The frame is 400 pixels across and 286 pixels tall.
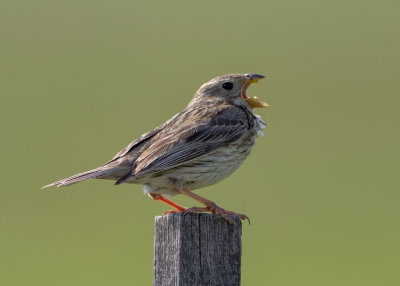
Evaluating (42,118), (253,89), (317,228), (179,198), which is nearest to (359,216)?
(317,228)

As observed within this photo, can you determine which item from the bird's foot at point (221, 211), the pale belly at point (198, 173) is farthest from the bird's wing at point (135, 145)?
the bird's foot at point (221, 211)

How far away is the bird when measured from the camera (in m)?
6.95

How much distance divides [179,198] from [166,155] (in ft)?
25.9

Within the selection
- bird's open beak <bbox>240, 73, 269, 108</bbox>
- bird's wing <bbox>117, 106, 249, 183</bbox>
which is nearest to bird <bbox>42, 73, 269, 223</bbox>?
bird's wing <bbox>117, 106, 249, 183</bbox>

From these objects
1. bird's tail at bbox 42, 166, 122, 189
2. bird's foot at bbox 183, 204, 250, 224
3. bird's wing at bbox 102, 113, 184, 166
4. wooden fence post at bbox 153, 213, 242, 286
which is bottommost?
wooden fence post at bbox 153, 213, 242, 286

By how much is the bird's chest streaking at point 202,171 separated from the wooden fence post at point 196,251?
161cm

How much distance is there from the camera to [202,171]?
A: 7.24 meters

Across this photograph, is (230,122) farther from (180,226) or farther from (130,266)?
(130,266)

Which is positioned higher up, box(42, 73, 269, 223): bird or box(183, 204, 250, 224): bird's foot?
box(42, 73, 269, 223): bird

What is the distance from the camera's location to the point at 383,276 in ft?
47.0

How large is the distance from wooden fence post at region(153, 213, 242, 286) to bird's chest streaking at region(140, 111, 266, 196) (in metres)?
1.61

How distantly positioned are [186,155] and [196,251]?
6.09 ft

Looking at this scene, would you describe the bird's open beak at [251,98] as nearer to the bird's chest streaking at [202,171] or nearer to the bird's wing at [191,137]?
the bird's wing at [191,137]

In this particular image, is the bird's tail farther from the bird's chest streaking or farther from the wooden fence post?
the wooden fence post
